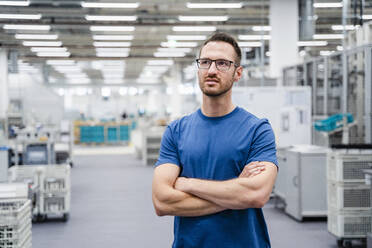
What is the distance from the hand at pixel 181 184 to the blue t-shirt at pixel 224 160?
3cm

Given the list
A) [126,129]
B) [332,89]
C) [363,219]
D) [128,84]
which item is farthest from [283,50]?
[128,84]

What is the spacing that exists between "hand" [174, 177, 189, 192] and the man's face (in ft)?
1.01

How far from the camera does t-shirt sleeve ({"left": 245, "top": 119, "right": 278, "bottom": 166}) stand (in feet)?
5.53

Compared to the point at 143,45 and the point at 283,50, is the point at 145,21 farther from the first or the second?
the point at 143,45

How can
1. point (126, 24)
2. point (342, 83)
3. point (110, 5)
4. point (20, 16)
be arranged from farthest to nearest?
point (126, 24), point (20, 16), point (110, 5), point (342, 83)

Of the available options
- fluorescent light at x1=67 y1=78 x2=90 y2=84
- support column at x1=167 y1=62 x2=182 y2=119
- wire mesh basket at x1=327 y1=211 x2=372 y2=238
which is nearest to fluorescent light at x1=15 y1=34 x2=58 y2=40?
support column at x1=167 y1=62 x2=182 y2=119

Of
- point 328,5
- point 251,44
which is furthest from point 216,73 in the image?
point 251,44

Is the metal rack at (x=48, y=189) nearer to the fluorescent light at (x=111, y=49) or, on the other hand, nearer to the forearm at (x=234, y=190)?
the forearm at (x=234, y=190)

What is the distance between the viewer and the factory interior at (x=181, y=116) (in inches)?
195

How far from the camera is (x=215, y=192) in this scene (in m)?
1.61

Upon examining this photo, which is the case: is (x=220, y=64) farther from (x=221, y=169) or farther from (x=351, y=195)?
(x=351, y=195)

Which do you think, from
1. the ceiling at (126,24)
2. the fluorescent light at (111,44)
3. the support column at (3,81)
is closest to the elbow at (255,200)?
the ceiling at (126,24)

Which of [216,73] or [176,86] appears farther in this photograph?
[176,86]

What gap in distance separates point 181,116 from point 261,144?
989cm
